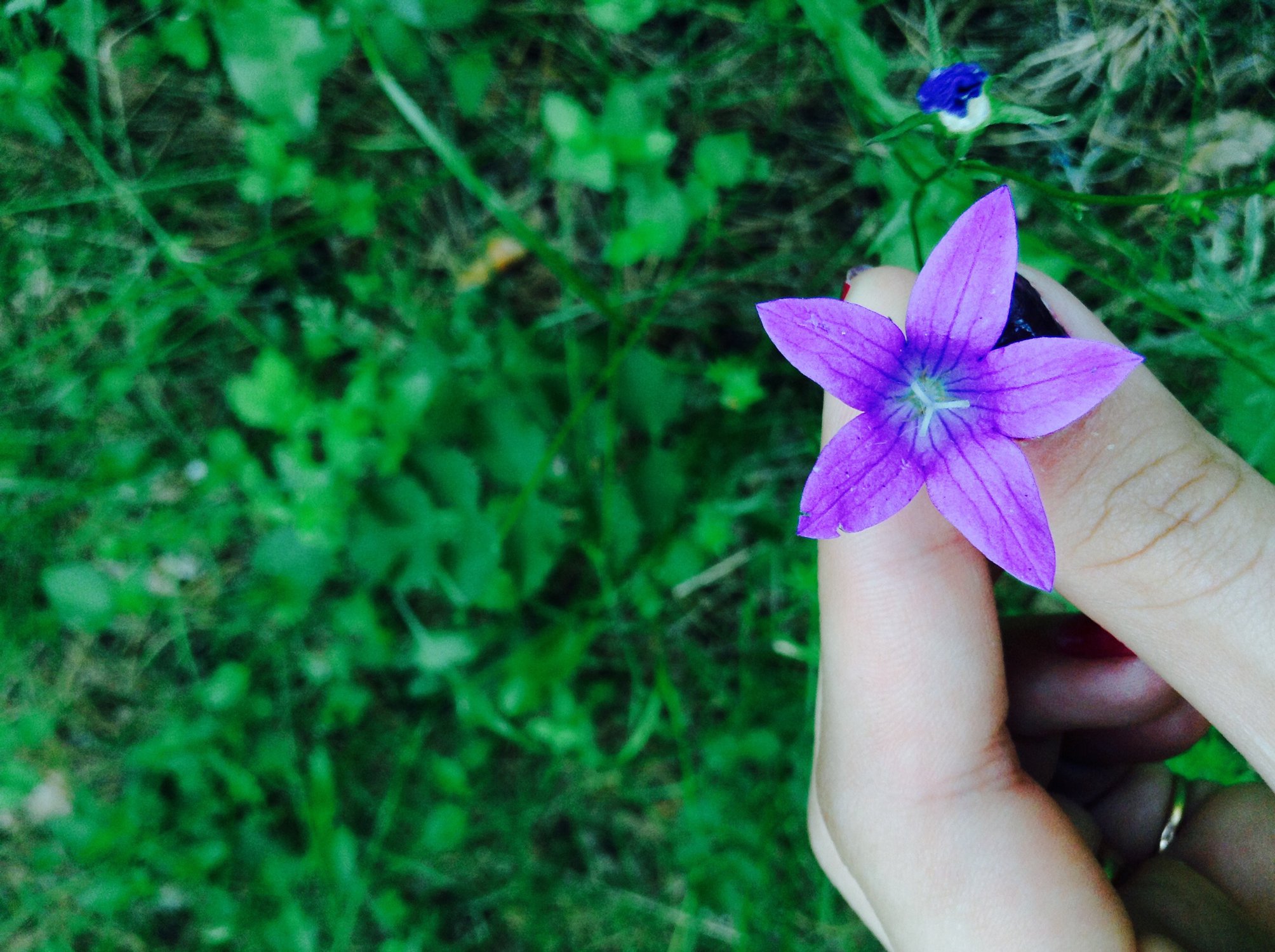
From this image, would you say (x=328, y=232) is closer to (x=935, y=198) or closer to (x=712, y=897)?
(x=935, y=198)

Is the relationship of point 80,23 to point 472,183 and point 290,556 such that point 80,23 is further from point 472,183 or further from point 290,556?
point 290,556

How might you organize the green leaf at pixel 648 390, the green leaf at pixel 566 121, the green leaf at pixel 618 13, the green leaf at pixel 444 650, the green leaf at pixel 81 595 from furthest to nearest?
1. the green leaf at pixel 81 595
2. the green leaf at pixel 444 650
3. the green leaf at pixel 648 390
4. the green leaf at pixel 566 121
5. the green leaf at pixel 618 13

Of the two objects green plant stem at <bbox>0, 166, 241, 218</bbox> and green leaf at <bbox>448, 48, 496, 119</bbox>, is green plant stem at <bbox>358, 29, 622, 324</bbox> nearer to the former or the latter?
green leaf at <bbox>448, 48, 496, 119</bbox>

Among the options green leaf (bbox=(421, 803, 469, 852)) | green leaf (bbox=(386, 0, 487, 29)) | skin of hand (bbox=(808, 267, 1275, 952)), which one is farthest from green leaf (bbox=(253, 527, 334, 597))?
skin of hand (bbox=(808, 267, 1275, 952))

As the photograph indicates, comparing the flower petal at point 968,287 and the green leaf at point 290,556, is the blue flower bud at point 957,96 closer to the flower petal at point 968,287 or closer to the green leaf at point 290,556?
the flower petal at point 968,287

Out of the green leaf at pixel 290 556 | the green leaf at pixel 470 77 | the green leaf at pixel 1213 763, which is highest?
the green leaf at pixel 470 77

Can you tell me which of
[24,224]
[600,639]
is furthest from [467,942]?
[24,224]

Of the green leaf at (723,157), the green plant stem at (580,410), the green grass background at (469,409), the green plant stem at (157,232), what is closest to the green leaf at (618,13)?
the green grass background at (469,409)
